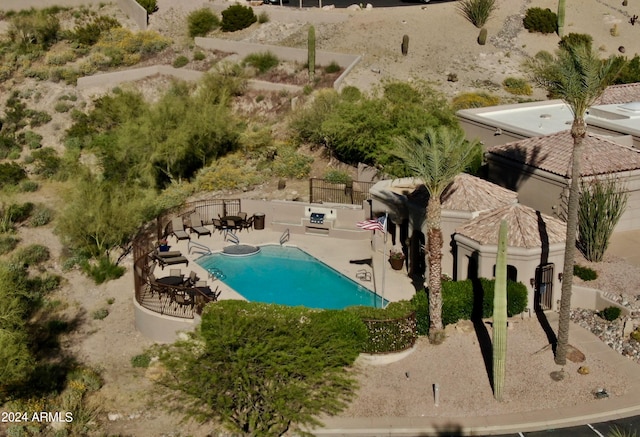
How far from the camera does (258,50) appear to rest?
6662cm

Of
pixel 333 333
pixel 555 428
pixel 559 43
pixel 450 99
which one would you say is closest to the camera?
pixel 555 428

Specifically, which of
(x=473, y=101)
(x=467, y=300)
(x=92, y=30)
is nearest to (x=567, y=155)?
(x=467, y=300)

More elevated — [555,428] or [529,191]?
[529,191]

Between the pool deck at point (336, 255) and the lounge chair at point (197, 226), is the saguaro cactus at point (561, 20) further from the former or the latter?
the lounge chair at point (197, 226)

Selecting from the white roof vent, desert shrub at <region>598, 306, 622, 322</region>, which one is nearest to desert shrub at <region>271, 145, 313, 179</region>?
the white roof vent

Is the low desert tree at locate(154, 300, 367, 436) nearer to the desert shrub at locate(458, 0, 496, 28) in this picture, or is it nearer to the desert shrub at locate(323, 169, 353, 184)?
the desert shrub at locate(323, 169, 353, 184)

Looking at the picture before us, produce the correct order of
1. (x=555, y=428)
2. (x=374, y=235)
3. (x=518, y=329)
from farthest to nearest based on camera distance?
(x=374, y=235)
(x=518, y=329)
(x=555, y=428)

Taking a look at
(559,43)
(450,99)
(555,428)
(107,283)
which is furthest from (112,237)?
(559,43)

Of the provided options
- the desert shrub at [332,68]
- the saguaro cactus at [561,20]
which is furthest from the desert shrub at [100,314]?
the saguaro cactus at [561,20]

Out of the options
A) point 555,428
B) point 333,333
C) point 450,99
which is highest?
point 450,99

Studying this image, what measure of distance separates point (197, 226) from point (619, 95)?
2883 centimetres

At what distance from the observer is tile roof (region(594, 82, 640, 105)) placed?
2013 inches

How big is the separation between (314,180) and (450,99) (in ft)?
50.2

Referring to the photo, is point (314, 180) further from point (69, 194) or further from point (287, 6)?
point (287, 6)
